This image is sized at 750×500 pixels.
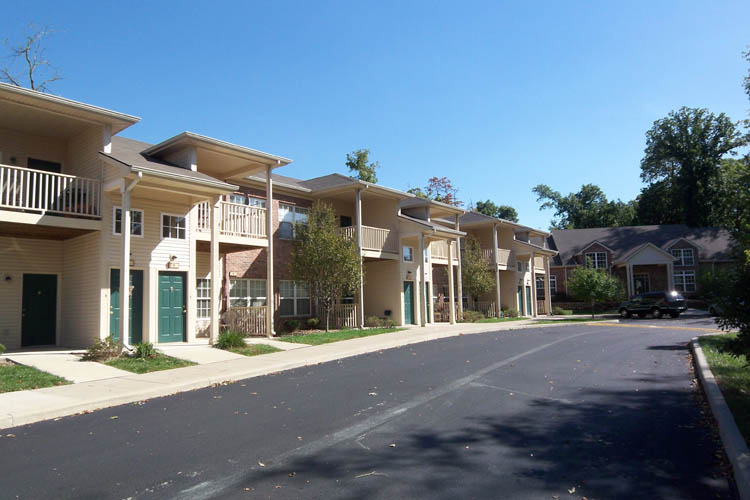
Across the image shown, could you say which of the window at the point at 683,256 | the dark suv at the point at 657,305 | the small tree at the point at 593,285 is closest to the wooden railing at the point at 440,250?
the small tree at the point at 593,285

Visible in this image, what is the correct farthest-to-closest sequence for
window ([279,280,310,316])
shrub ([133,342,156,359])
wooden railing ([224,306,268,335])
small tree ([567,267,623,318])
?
small tree ([567,267,623,318]), window ([279,280,310,316]), wooden railing ([224,306,268,335]), shrub ([133,342,156,359])

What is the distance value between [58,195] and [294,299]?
34.6 ft

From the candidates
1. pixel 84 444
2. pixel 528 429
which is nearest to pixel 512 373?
pixel 528 429

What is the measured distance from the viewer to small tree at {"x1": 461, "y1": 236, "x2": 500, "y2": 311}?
3228 centimetres

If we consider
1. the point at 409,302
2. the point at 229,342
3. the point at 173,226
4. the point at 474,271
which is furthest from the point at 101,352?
the point at 474,271

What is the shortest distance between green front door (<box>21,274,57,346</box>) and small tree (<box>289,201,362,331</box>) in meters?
8.35

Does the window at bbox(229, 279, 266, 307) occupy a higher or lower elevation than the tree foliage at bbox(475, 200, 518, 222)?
lower

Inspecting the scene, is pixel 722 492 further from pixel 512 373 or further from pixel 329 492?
pixel 512 373

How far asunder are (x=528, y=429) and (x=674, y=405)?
300cm

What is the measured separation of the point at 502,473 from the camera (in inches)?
195

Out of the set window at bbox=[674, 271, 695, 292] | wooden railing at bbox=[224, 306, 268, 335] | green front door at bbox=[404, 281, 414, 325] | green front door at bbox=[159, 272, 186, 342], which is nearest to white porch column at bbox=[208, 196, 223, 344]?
green front door at bbox=[159, 272, 186, 342]

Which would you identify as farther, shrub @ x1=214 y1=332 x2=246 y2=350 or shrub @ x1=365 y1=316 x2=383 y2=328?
shrub @ x1=365 y1=316 x2=383 y2=328

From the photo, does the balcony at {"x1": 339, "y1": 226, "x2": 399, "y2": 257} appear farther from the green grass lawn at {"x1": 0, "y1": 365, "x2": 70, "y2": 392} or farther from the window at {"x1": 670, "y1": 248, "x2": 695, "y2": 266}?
the window at {"x1": 670, "y1": 248, "x2": 695, "y2": 266}

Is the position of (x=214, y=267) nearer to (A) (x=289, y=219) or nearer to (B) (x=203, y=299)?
(B) (x=203, y=299)
